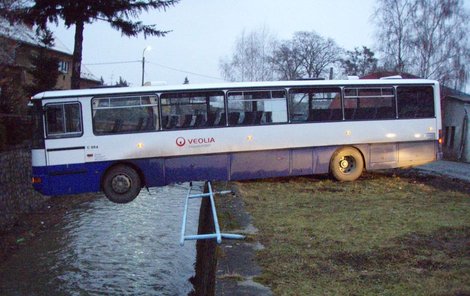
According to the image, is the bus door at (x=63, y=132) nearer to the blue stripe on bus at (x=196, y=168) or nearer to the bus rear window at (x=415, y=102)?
the blue stripe on bus at (x=196, y=168)

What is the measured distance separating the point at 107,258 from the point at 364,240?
5527 mm

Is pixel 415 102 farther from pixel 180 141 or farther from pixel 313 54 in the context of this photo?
pixel 313 54

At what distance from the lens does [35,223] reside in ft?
43.1

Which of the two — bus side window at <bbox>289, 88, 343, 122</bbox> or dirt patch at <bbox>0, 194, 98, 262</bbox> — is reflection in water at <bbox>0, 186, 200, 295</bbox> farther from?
bus side window at <bbox>289, 88, 343, 122</bbox>

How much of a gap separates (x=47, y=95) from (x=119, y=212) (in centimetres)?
413

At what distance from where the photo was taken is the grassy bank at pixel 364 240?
5352 millimetres

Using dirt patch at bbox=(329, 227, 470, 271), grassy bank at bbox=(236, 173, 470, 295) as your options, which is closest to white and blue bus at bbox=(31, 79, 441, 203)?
grassy bank at bbox=(236, 173, 470, 295)

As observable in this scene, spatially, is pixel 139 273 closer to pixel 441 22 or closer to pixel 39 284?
pixel 39 284

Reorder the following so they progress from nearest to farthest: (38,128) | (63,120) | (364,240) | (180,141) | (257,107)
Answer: (364,240), (38,128), (63,120), (180,141), (257,107)

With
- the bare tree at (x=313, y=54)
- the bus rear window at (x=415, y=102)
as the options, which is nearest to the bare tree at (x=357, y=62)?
the bare tree at (x=313, y=54)

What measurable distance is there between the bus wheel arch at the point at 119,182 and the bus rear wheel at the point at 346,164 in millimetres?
5688

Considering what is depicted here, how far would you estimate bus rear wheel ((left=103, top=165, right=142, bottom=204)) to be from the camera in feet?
41.6

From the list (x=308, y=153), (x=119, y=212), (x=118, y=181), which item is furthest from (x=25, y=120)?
(x=308, y=153)

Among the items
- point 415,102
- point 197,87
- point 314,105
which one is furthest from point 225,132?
point 415,102
